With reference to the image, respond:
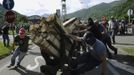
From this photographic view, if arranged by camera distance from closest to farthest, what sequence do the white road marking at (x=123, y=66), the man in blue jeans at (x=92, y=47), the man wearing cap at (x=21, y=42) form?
the man in blue jeans at (x=92, y=47), the white road marking at (x=123, y=66), the man wearing cap at (x=21, y=42)

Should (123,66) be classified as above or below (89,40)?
below

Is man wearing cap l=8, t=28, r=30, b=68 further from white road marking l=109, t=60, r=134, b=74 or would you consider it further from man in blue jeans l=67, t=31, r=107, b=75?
man in blue jeans l=67, t=31, r=107, b=75

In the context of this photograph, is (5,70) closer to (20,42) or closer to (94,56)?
(20,42)

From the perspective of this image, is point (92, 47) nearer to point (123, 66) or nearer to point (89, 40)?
point (89, 40)

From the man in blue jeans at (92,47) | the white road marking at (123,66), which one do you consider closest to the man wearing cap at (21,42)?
the white road marking at (123,66)

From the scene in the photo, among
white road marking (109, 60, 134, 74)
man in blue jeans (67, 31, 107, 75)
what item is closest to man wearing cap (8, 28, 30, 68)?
white road marking (109, 60, 134, 74)

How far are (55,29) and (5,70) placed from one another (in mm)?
4492

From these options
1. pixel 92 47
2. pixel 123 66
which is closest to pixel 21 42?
pixel 123 66

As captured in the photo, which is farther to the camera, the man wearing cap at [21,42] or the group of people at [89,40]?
the man wearing cap at [21,42]

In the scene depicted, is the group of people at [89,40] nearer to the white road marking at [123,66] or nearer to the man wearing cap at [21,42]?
the man wearing cap at [21,42]

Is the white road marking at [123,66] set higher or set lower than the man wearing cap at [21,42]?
lower

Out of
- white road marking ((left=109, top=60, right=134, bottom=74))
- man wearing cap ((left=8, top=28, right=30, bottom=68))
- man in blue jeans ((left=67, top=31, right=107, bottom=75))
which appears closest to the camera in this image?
man in blue jeans ((left=67, top=31, right=107, bottom=75))

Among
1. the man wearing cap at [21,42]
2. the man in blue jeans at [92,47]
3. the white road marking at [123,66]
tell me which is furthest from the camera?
the man wearing cap at [21,42]

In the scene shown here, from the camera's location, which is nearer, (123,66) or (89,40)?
(89,40)
